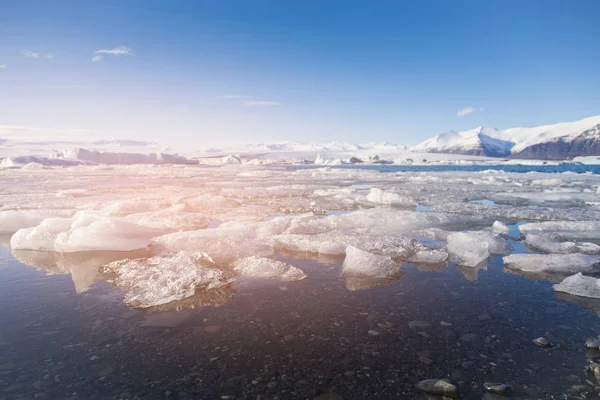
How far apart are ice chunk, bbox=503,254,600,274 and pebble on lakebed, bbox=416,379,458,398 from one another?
363 centimetres

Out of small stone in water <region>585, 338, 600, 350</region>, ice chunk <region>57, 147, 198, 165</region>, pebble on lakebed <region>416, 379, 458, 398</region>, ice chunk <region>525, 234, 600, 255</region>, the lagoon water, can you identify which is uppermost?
ice chunk <region>57, 147, 198, 165</region>

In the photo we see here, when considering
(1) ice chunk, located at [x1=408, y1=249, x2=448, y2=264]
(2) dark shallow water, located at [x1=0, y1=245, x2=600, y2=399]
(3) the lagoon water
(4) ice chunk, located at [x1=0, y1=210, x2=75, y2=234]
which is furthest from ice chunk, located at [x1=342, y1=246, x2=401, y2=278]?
(4) ice chunk, located at [x1=0, y1=210, x2=75, y2=234]

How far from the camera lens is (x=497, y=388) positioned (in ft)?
8.38

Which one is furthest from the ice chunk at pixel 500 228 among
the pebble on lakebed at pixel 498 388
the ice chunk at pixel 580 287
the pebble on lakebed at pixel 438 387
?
the pebble on lakebed at pixel 438 387

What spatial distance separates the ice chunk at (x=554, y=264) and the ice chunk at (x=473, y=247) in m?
0.44

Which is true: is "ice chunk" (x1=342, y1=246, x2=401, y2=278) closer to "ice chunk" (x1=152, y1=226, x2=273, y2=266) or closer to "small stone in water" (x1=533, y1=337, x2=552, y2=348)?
"ice chunk" (x1=152, y1=226, x2=273, y2=266)

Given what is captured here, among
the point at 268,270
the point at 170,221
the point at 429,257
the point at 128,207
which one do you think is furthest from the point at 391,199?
the point at 128,207

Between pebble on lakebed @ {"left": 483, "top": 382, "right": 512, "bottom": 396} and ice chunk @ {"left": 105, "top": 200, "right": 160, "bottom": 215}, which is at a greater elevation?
Result: ice chunk @ {"left": 105, "top": 200, "right": 160, "bottom": 215}

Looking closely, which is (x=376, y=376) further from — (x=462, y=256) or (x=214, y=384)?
(x=462, y=256)

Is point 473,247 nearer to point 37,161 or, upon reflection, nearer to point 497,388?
point 497,388

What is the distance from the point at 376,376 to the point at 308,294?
5.68 ft

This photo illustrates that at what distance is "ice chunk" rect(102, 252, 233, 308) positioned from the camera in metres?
4.21

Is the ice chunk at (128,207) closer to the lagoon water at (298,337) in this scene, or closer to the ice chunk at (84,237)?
the ice chunk at (84,237)

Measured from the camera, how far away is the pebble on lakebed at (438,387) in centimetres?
253
